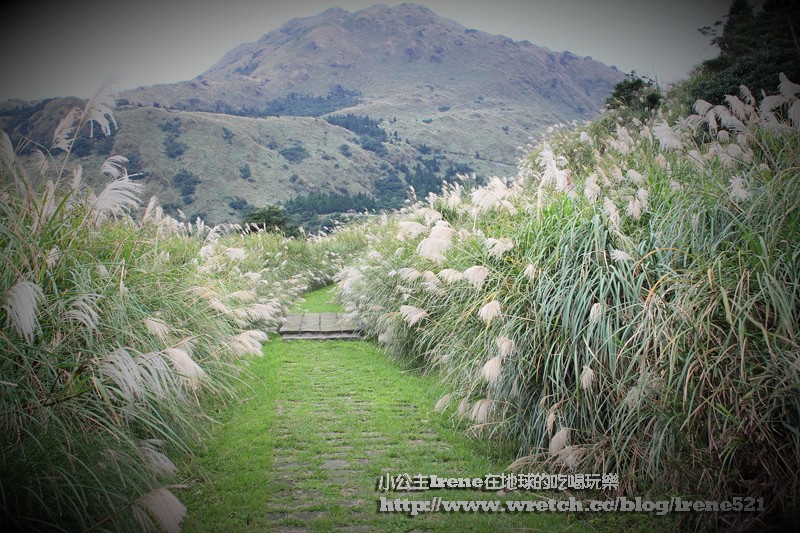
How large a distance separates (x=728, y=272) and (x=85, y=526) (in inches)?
152

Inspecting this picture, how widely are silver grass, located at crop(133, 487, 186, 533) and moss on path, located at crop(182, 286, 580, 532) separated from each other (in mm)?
1259

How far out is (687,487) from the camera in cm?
261

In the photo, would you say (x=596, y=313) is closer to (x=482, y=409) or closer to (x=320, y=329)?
(x=482, y=409)

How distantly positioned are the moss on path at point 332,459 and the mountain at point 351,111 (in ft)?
53.9

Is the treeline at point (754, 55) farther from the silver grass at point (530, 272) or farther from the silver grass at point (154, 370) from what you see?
the silver grass at point (154, 370)

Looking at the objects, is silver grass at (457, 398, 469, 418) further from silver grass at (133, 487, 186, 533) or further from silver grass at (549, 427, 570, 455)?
silver grass at (133, 487, 186, 533)

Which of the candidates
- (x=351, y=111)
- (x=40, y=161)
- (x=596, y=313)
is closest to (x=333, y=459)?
(x=596, y=313)

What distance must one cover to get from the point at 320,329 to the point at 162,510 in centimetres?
702

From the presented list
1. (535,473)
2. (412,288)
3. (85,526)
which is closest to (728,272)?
(535,473)

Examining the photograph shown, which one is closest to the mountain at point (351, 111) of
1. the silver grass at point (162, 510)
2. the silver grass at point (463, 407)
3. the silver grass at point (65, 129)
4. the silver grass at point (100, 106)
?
the silver grass at point (463, 407)

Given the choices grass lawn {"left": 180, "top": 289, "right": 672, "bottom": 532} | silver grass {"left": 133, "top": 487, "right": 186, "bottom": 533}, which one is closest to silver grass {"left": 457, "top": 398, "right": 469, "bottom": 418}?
grass lawn {"left": 180, "top": 289, "right": 672, "bottom": 532}

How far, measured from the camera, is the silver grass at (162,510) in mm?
1758

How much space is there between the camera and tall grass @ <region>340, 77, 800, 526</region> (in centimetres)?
247

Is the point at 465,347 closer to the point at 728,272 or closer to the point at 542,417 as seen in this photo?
the point at 542,417
